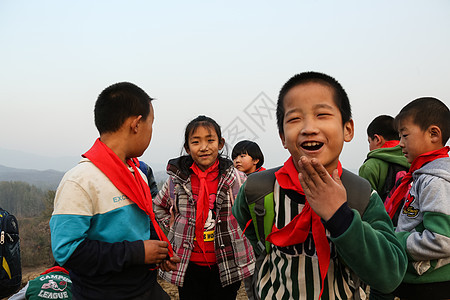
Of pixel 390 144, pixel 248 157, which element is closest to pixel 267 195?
pixel 390 144

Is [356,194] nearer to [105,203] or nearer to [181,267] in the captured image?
[105,203]

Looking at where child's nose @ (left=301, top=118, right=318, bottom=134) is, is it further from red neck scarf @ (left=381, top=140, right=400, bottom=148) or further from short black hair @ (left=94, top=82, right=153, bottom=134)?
red neck scarf @ (left=381, top=140, right=400, bottom=148)

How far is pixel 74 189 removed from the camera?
1688 millimetres

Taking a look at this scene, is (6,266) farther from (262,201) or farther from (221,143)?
(262,201)

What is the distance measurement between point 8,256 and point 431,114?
3847mm

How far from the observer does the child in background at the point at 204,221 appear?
2.89m

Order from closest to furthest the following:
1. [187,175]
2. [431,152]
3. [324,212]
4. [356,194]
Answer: [324,212] → [356,194] → [431,152] → [187,175]

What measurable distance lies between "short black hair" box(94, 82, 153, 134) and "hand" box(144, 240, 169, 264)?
734mm

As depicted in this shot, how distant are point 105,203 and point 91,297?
52cm

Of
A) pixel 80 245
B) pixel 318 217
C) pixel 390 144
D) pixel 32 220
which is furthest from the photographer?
pixel 32 220

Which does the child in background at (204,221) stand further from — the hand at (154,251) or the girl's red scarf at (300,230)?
the girl's red scarf at (300,230)

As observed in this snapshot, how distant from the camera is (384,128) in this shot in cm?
376

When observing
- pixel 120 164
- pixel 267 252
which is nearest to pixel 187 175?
pixel 120 164

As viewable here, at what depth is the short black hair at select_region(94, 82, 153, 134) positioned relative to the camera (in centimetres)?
199
